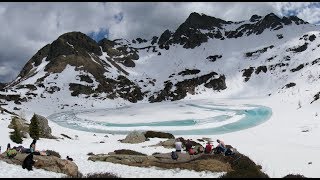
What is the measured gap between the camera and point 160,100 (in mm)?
187250

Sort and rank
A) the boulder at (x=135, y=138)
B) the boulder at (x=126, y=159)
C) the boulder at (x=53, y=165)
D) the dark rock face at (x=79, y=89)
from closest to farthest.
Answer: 1. the boulder at (x=53, y=165)
2. the boulder at (x=126, y=159)
3. the boulder at (x=135, y=138)
4. the dark rock face at (x=79, y=89)

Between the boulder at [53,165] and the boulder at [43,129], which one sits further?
the boulder at [43,129]

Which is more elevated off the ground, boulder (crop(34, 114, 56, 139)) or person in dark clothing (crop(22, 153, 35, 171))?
boulder (crop(34, 114, 56, 139))

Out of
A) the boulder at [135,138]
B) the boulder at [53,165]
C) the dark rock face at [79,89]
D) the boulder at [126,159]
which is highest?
the dark rock face at [79,89]

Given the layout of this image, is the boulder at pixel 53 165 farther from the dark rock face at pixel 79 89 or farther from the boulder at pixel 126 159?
the dark rock face at pixel 79 89

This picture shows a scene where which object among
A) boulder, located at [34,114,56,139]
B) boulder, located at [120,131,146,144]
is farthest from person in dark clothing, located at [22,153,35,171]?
boulder, located at [34,114,56,139]

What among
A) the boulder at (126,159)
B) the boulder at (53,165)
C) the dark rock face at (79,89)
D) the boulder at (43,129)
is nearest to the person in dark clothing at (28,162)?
the boulder at (53,165)

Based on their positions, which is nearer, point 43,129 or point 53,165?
point 53,165

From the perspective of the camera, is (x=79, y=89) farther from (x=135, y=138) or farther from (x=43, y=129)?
(x=135, y=138)

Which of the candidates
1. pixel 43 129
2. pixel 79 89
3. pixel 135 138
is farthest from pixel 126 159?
pixel 79 89

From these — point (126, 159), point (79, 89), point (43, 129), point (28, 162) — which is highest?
point (79, 89)

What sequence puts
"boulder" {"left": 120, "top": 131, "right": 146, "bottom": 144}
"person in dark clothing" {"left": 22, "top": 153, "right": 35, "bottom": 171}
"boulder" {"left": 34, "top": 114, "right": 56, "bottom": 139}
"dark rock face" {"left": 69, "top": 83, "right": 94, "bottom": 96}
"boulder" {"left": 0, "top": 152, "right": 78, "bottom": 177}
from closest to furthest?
"person in dark clothing" {"left": 22, "top": 153, "right": 35, "bottom": 171}
"boulder" {"left": 0, "top": 152, "right": 78, "bottom": 177}
"boulder" {"left": 120, "top": 131, "right": 146, "bottom": 144}
"boulder" {"left": 34, "top": 114, "right": 56, "bottom": 139}
"dark rock face" {"left": 69, "top": 83, "right": 94, "bottom": 96}

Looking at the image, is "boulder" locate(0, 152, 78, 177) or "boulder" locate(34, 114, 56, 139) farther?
"boulder" locate(34, 114, 56, 139)

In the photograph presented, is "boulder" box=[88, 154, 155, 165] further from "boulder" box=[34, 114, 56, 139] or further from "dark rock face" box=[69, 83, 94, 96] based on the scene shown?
"dark rock face" box=[69, 83, 94, 96]
